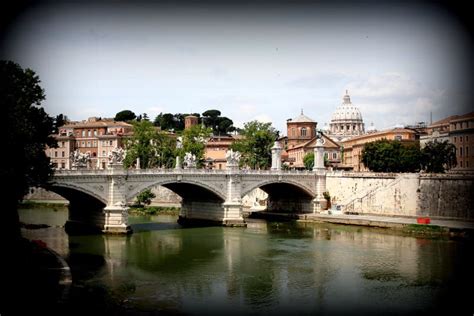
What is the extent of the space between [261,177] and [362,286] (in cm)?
1398

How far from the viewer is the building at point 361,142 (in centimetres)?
4762

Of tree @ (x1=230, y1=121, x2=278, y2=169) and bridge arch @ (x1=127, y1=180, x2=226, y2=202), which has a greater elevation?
tree @ (x1=230, y1=121, x2=278, y2=169)

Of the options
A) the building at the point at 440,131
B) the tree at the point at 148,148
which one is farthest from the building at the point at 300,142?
the tree at the point at 148,148

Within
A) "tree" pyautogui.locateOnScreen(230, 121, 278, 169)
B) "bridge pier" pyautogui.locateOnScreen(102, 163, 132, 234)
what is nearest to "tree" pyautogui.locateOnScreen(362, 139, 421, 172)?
"tree" pyautogui.locateOnScreen(230, 121, 278, 169)

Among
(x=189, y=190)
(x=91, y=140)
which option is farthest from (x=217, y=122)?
(x=189, y=190)

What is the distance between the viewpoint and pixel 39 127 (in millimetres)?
18547

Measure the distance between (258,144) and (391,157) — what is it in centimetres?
884

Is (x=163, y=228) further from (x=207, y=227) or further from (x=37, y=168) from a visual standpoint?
(x=37, y=168)

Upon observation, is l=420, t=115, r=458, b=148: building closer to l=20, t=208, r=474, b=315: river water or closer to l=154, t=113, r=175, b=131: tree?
l=20, t=208, r=474, b=315: river water

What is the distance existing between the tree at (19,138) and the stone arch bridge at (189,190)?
239 cm

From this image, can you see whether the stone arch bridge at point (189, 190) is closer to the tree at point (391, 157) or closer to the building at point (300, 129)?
the tree at point (391, 157)

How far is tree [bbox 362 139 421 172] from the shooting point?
3600 centimetres

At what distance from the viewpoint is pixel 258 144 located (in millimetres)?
39406

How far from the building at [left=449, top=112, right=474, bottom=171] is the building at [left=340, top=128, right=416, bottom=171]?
11.0 metres
